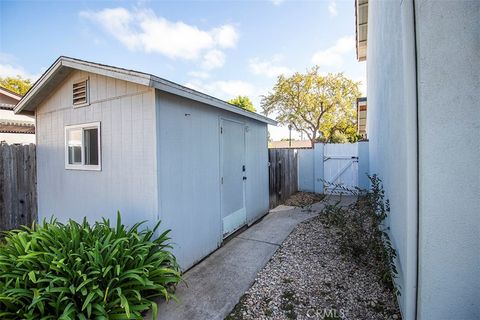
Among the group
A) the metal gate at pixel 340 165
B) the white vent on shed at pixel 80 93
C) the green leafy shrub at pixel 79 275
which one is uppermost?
the white vent on shed at pixel 80 93

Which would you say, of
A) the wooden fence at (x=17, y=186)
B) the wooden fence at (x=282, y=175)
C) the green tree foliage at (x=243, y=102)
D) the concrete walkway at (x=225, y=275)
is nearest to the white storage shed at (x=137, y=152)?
the concrete walkway at (x=225, y=275)

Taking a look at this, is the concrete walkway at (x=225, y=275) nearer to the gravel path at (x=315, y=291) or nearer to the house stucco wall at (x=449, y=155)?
the gravel path at (x=315, y=291)

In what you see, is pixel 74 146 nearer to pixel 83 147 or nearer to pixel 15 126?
pixel 83 147

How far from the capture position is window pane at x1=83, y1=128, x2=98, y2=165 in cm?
404

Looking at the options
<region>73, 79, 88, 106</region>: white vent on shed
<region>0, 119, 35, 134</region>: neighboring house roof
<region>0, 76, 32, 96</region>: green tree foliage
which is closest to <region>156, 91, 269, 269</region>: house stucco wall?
<region>73, 79, 88, 106</region>: white vent on shed

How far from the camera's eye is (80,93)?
→ 4.16 m

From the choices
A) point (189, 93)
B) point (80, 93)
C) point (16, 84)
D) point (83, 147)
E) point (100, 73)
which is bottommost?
point (83, 147)

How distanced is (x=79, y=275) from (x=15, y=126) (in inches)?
426

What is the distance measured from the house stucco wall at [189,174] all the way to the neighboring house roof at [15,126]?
966 centimetres

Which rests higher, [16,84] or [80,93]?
[16,84]

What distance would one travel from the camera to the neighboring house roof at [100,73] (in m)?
3.10

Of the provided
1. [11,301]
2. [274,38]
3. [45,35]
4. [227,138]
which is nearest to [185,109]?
[227,138]

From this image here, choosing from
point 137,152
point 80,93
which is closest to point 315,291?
point 137,152

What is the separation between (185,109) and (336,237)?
4025 millimetres
